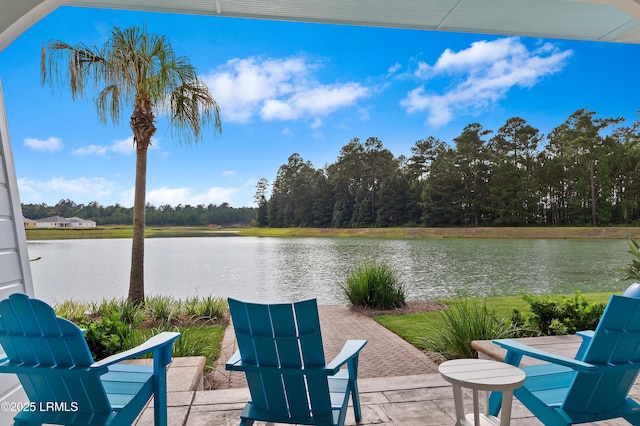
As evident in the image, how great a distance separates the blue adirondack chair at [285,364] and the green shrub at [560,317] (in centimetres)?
299

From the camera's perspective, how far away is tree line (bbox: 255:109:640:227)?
2017cm

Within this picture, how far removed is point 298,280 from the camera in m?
16.2

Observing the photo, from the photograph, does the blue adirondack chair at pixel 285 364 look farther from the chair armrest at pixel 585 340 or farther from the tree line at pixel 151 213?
the tree line at pixel 151 213

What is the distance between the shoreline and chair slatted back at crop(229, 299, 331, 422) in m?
15.2

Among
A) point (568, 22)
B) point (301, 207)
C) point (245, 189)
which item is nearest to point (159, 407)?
point (568, 22)

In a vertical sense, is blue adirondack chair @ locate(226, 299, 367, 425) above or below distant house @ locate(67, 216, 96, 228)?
below

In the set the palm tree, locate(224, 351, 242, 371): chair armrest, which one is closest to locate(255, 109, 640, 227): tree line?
the palm tree

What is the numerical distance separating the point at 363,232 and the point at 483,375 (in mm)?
19228

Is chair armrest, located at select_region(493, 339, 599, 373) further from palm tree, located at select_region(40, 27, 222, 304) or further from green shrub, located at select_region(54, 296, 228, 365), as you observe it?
palm tree, located at select_region(40, 27, 222, 304)

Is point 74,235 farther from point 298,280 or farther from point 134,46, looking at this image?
point 134,46

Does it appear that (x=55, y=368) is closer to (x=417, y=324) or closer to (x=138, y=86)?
(x=417, y=324)

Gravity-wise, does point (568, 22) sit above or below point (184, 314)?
above

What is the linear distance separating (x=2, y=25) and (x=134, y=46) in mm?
5173

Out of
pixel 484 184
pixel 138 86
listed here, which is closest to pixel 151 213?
pixel 138 86
